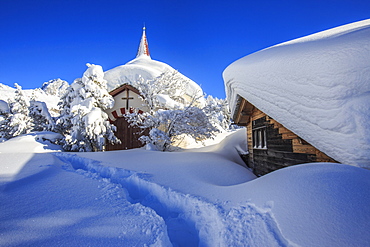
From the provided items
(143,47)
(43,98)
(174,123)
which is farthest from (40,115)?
(43,98)

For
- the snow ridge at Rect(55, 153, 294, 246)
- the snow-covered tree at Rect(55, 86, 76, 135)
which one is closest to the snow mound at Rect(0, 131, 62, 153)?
the snow-covered tree at Rect(55, 86, 76, 135)

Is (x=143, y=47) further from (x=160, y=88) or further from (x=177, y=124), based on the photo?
(x=177, y=124)

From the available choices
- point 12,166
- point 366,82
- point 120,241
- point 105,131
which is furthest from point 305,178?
point 105,131

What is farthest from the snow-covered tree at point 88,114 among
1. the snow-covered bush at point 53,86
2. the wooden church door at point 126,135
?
→ the snow-covered bush at point 53,86

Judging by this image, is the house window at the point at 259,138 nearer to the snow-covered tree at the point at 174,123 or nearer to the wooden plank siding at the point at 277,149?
the wooden plank siding at the point at 277,149

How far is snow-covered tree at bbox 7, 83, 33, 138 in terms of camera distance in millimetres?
13773

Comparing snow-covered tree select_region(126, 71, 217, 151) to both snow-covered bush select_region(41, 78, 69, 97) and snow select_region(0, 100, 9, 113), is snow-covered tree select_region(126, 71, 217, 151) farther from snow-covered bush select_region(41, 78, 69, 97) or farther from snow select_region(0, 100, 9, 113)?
snow-covered bush select_region(41, 78, 69, 97)

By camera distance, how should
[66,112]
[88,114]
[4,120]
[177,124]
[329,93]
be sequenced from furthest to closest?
[4,120] → [66,112] → [88,114] → [177,124] → [329,93]

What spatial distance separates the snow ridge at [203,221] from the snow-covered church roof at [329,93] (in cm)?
156

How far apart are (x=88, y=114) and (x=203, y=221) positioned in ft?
32.3

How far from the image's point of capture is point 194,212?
215 centimetres

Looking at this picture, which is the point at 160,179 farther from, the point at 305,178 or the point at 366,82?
the point at 366,82

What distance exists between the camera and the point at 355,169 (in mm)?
1987

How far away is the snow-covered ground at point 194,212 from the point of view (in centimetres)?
141
